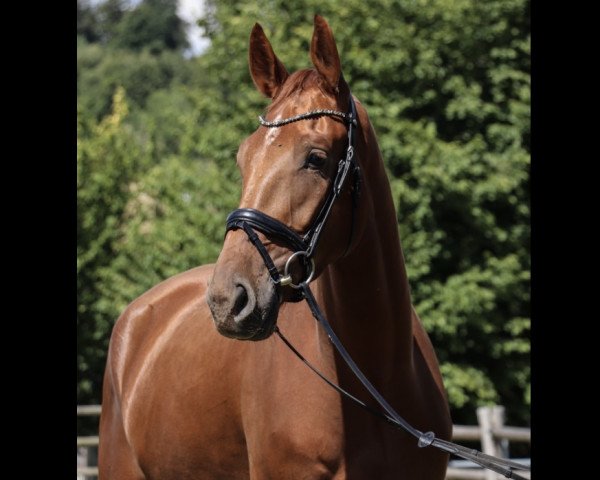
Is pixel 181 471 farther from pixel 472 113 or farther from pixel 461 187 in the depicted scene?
pixel 472 113

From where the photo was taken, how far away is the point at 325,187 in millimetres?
3709

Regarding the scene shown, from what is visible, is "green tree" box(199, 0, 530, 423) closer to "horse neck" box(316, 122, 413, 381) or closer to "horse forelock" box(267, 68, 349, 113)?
"horse neck" box(316, 122, 413, 381)

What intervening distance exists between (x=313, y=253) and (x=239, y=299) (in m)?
0.38

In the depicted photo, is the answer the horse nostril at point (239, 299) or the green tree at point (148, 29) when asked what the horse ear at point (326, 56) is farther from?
the green tree at point (148, 29)

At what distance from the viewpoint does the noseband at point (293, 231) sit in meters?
3.54

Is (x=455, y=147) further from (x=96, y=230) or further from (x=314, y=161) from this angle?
(x=314, y=161)

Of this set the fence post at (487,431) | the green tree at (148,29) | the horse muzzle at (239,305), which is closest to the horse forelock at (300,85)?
the horse muzzle at (239,305)

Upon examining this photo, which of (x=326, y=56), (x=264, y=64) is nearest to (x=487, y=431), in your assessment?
(x=264, y=64)

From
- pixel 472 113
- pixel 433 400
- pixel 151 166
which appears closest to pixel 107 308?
pixel 151 166

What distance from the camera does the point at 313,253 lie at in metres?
3.66

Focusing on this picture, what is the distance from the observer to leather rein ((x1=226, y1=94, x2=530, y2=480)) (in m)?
3.55

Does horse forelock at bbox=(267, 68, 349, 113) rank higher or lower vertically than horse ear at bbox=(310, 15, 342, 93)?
lower

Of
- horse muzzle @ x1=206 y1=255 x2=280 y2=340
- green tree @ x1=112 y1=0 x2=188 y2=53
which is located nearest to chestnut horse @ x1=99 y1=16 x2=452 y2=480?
horse muzzle @ x1=206 y1=255 x2=280 y2=340
